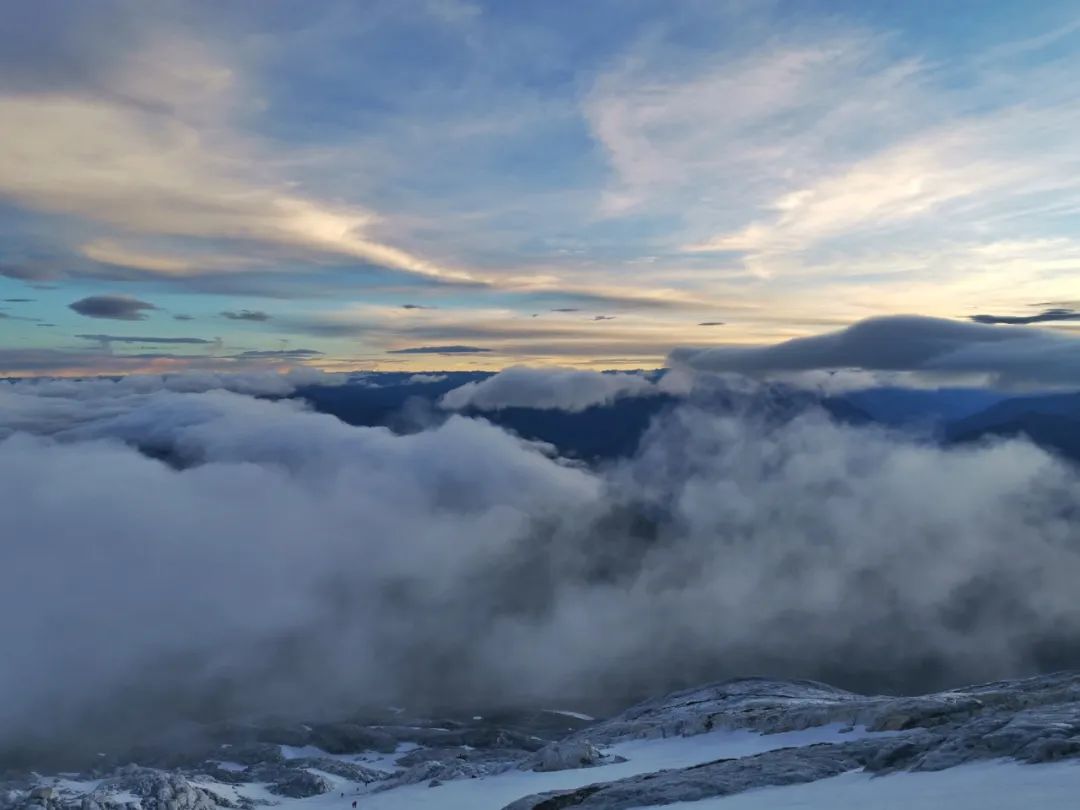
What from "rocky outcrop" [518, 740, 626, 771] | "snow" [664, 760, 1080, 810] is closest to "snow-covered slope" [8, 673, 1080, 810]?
"snow" [664, 760, 1080, 810]

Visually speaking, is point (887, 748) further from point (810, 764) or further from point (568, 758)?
point (568, 758)

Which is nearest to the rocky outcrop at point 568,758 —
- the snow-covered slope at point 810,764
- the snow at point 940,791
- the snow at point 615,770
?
the snow-covered slope at point 810,764

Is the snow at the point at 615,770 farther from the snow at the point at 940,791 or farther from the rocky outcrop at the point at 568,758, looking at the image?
the snow at the point at 940,791

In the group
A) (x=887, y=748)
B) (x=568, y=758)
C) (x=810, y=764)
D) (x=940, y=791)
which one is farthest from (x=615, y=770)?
(x=940, y=791)

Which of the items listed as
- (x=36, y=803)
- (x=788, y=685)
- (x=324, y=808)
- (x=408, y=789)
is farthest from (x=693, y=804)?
(x=36, y=803)

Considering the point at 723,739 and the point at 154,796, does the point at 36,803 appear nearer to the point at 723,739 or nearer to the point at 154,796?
the point at 154,796

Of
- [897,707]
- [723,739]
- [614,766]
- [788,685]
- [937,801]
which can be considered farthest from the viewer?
[788,685]
